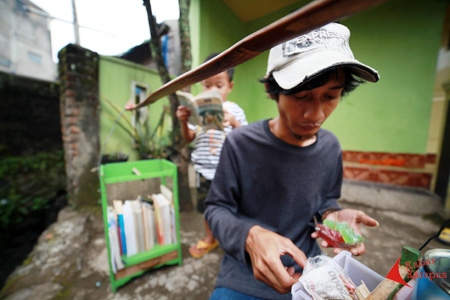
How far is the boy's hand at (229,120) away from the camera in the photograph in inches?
33.1

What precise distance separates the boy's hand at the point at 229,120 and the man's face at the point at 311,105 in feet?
0.84

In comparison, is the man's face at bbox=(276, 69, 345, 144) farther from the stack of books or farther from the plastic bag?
the stack of books

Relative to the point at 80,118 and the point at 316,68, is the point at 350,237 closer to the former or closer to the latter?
the point at 316,68

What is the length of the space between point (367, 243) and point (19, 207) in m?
4.74

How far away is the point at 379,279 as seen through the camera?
Result: 35cm

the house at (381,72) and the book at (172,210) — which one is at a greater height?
the house at (381,72)

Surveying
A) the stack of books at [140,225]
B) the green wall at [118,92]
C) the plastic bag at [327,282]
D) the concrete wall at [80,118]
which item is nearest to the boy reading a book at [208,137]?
the stack of books at [140,225]

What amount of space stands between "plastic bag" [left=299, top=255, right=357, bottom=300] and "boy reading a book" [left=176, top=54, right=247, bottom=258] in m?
0.58

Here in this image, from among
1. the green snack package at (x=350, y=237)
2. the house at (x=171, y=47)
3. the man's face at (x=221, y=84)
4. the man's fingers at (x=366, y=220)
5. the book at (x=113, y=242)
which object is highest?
the house at (x=171, y=47)

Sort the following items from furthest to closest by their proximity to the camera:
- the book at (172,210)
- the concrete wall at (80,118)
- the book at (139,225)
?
the concrete wall at (80,118) → the book at (172,210) → the book at (139,225)

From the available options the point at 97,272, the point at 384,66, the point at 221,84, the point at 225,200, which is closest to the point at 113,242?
the point at 97,272

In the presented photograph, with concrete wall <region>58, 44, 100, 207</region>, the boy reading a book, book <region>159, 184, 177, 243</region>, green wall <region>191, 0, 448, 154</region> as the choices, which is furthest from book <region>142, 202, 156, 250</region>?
concrete wall <region>58, 44, 100, 207</region>

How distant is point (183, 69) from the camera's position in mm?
652

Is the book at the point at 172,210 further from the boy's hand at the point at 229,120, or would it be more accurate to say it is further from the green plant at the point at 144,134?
the green plant at the point at 144,134
